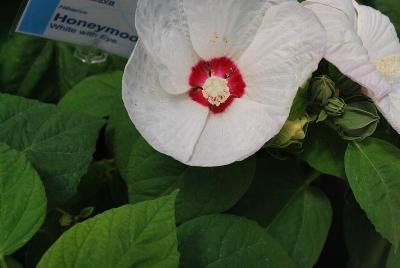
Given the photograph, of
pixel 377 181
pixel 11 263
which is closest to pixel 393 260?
pixel 377 181

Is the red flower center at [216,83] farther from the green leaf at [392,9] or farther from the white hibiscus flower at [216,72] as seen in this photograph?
the green leaf at [392,9]

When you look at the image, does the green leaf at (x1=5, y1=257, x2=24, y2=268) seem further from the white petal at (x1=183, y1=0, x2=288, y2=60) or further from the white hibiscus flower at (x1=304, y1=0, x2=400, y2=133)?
the white hibiscus flower at (x1=304, y1=0, x2=400, y2=133)

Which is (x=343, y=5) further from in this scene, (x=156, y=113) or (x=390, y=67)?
(x=156, y=113)

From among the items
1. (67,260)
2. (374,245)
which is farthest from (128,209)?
(374,245)

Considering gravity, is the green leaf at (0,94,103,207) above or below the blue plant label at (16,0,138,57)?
below

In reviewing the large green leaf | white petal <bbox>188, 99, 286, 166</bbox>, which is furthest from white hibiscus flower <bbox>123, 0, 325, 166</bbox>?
the large green leaf

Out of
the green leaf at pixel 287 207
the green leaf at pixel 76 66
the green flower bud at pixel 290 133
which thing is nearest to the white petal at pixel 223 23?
the green flower bud at pixel 290 133

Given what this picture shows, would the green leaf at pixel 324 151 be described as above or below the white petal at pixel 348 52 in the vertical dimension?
below
